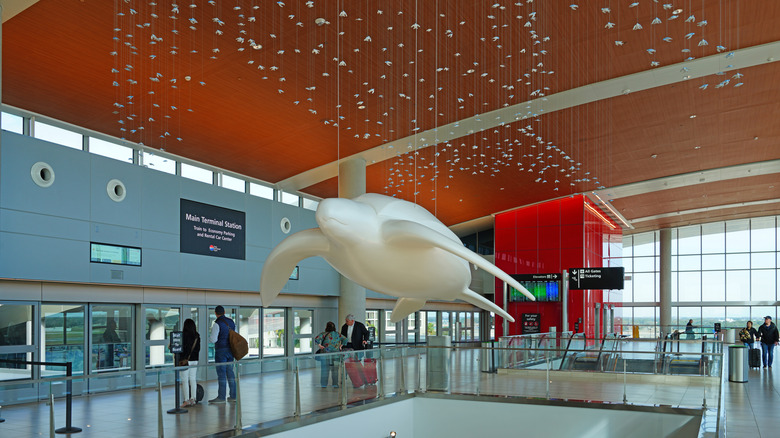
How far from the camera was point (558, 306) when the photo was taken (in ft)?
97.0

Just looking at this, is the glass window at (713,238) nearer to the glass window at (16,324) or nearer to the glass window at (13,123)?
the glass window at (13,123)

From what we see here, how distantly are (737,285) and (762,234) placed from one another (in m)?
3.46

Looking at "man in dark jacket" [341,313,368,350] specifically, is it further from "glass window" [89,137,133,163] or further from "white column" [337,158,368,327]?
"glass window" [89,137,133,163]

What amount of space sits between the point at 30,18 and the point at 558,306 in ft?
77.9

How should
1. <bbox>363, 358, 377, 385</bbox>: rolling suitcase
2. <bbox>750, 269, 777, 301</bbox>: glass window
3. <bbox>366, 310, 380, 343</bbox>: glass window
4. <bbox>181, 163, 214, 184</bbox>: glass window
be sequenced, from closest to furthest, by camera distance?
<bbox>363, 358, 377, 385</bbox>: rolling suitcase, <bbox>181, 163, 214, 184</bbox>: glass window, <bbox>366, 310, 380, 343</bbox>: glass window, <bbox>750, 269, 777, 301</bbox>: glass window

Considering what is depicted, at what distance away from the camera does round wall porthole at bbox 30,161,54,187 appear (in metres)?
12.8

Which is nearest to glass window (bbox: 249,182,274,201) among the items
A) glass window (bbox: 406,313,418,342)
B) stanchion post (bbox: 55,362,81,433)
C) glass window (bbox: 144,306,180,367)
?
glass window (bbox: 144,306,180,367)

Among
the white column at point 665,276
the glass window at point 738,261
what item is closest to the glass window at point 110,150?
the white column at point 665,276

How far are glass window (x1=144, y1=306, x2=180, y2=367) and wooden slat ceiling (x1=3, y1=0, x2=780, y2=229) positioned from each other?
4.06 m

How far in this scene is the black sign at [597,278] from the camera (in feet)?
76.4

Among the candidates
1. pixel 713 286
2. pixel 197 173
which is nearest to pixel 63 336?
pixel 197 173

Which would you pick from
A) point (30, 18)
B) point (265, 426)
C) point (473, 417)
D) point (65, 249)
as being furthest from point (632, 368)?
point (30, 18)

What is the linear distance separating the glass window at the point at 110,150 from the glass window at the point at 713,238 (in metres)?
37.9

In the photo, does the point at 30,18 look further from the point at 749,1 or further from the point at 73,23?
the point at 749,1
